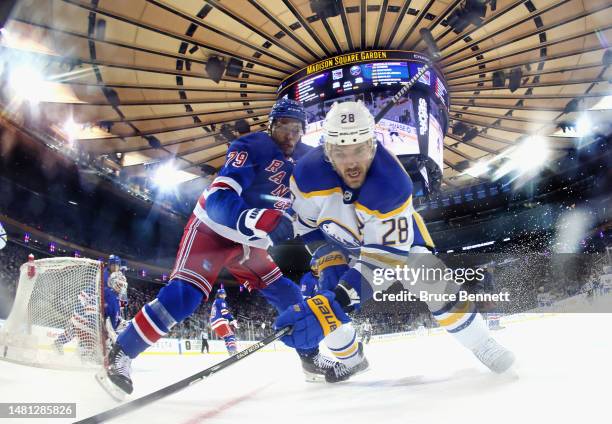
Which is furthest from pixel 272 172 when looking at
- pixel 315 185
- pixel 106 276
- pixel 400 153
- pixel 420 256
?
pixel 400 153

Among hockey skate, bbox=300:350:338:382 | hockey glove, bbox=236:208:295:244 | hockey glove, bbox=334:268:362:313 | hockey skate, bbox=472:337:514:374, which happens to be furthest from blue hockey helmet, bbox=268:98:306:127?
hockey skate, bbox=472:337:514:374

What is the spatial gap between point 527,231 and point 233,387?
12.5m

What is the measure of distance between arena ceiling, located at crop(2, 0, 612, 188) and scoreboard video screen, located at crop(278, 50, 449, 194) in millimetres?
228

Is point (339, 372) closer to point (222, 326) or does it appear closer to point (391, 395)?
point (391, 395)

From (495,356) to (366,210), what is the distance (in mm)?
733

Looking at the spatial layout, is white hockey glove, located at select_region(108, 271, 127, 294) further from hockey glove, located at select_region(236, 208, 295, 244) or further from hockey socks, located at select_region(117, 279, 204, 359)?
hockey glove, located at select_region(236, 208, 295, 244)

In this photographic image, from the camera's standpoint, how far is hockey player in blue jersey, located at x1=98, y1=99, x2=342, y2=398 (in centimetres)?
174

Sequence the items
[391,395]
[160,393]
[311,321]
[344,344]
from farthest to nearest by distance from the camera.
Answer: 1. [344,344]
2. [391,395]
3. [311,321]
4. [160,393]

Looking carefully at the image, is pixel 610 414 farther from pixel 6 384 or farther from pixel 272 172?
pixel 6 384

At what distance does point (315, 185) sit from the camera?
1.69m

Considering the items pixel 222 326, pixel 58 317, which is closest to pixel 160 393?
pixel 58 317

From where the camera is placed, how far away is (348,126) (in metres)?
1.55

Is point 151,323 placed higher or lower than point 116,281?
lower

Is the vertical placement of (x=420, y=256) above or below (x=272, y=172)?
below
